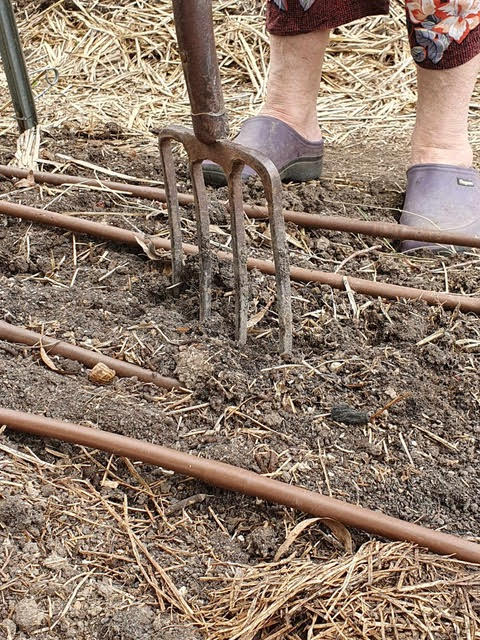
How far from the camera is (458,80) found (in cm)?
216

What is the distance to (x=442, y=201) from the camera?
215cm

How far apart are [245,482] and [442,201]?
118 cm

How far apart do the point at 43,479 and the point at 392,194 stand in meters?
1.48

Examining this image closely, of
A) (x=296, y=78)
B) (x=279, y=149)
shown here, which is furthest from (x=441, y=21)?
(x=279, y=149)

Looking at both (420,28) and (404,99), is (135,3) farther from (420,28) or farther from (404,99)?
(420,28)

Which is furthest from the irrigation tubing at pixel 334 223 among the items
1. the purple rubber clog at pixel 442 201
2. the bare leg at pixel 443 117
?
the bare leg at pixel 443 117

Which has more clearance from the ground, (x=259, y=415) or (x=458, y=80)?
(x=458, y=80)

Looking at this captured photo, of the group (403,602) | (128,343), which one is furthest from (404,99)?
(403,602)

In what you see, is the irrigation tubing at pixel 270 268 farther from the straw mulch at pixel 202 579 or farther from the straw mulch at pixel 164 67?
the straw mulch at pixel 164 67

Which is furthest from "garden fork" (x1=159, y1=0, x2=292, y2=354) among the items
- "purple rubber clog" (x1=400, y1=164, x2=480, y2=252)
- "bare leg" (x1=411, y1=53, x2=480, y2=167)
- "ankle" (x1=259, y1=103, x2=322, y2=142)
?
"bare leg" (x1=411, y1=53, x2=480, y2=167)

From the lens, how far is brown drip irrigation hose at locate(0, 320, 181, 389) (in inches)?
64.6

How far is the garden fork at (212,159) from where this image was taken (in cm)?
153

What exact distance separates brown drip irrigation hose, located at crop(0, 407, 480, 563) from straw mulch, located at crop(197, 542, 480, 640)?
1.1 inches

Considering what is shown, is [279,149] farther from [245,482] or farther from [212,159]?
[245,482]
